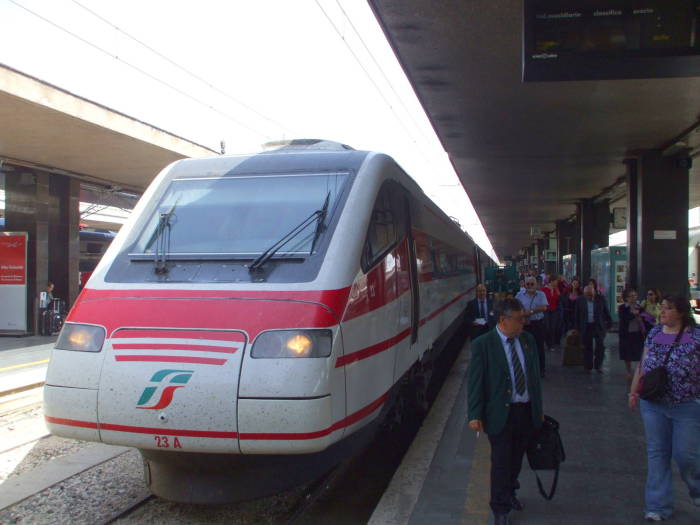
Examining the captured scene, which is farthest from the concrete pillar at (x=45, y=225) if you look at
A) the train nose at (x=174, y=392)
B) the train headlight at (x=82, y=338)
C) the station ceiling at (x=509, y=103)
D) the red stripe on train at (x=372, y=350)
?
the train nose at (x=174, y=392)

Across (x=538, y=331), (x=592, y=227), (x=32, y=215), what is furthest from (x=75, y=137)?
(x=592, y=227)

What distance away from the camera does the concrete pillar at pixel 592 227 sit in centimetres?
2327

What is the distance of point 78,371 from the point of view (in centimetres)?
404

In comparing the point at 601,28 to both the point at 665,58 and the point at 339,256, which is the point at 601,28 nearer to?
the point at 665,58

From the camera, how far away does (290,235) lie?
469 cm

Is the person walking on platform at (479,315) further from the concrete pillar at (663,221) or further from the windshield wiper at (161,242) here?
the concrete pillar at (663,221)

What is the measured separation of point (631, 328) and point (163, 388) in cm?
641

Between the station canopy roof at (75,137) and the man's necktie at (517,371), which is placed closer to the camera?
the man's necktie at (517,371)

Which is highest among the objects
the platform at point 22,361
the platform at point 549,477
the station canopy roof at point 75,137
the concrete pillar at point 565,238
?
the station canopy roof at point 75,137

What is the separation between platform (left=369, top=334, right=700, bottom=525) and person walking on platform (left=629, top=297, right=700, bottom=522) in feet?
0.68

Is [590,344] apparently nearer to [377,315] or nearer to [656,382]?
[656,382]

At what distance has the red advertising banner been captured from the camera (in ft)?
57.4

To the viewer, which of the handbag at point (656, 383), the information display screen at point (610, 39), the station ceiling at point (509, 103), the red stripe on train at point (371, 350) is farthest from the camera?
the station ceiling at point (509, 103)

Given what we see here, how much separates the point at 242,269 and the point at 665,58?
163 inches
